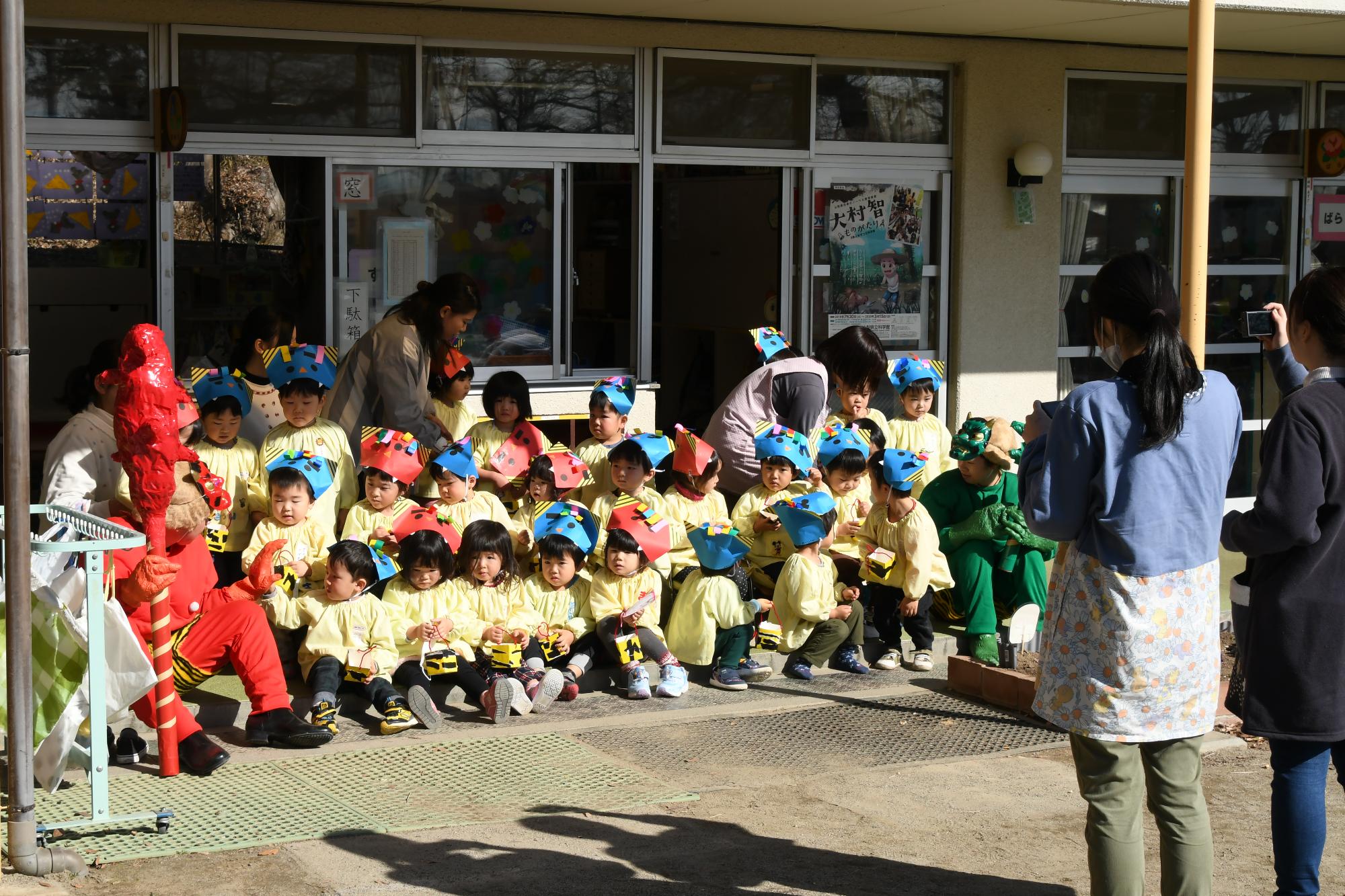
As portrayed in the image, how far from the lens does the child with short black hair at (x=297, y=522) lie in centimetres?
627

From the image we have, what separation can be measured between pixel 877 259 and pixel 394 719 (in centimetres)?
481

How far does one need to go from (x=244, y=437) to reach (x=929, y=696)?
320 cm

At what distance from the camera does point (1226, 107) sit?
33.8 ft

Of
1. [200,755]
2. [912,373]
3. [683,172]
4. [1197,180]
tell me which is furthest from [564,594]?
[683,172]

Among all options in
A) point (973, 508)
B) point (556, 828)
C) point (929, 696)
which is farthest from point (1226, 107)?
point (556, 828)

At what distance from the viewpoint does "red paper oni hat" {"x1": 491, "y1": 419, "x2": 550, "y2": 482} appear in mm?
7168

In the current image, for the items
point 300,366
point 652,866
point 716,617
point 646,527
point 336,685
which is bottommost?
point 652,866

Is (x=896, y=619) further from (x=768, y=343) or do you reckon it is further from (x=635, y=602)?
(x=768, y=343)

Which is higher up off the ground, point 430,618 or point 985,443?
point 985,443

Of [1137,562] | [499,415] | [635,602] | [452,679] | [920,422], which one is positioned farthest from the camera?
[920,422]

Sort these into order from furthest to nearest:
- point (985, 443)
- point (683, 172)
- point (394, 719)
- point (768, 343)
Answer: point (683, 172), point (768, 343), point (985, 443), point (394, 719)

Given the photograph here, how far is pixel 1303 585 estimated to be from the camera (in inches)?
149

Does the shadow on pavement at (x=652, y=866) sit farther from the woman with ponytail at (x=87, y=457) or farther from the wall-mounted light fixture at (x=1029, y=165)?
the wall-mounted light fixture at (x=1029, y=165)

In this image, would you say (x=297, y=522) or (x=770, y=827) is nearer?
(x=770, y=827)
